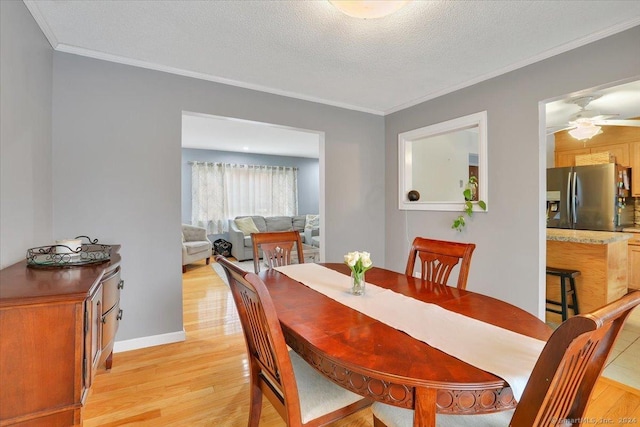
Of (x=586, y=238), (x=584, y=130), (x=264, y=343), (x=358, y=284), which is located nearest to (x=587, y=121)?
(x=584, y=130)

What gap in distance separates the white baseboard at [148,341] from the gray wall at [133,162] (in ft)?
0.12

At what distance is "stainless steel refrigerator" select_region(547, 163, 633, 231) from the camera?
3809mm

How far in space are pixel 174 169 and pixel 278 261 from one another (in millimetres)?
1225

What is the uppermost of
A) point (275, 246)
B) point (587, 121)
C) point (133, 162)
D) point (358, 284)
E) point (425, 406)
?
point (587, 121)

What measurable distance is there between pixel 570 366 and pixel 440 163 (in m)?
3.82

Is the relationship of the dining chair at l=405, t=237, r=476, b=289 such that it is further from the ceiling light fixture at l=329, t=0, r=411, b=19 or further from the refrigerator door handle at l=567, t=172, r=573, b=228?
the refrigerator door handle at l=567, t=172, r=573, b=228

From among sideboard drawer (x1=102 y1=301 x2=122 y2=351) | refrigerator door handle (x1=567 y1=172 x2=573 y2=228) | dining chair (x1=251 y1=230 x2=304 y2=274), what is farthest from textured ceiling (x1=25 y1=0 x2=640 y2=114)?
refrigerator door handle (x1=567 y1=172 x2=573 y2=228)

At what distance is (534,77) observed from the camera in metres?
2.38

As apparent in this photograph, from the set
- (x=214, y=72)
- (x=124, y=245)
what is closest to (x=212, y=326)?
(x=124, y=245)

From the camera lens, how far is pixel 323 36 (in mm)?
2055

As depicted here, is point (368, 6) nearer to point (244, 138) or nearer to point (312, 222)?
point (244, 138)

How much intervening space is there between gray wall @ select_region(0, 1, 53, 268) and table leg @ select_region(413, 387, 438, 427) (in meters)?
1.91

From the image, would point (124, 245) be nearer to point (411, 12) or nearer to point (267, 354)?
point (267, 354)

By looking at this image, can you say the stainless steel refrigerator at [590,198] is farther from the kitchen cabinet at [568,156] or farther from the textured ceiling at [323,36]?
the textured ceiling at [323,36]
